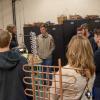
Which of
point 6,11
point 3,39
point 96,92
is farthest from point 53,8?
point 3,39

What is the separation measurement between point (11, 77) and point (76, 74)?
604 millimetres

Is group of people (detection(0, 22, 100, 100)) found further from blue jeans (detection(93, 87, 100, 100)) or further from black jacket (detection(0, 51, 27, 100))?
blue jeans (detection(93, 87, 100, 100))

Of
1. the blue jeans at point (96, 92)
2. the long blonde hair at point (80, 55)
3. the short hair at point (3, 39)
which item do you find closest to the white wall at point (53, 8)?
the blue jeans at point (96, 92)

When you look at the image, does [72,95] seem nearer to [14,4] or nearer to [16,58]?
[16,58]

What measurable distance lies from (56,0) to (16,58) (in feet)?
25.4

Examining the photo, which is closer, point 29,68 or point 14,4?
point 29,68

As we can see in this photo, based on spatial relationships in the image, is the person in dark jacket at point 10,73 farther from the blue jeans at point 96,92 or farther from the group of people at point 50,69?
the blue jeans at point 96,92

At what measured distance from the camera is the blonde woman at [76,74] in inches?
83.5

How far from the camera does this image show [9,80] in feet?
7.80

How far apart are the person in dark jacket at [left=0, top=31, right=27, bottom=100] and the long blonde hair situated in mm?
Answer: 447

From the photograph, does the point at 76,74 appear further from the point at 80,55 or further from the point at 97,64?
the point at 97,64

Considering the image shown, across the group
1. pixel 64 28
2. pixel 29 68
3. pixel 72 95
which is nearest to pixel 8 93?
pixel 29 68

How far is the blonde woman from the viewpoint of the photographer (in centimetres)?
212

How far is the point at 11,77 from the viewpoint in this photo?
237 cm
